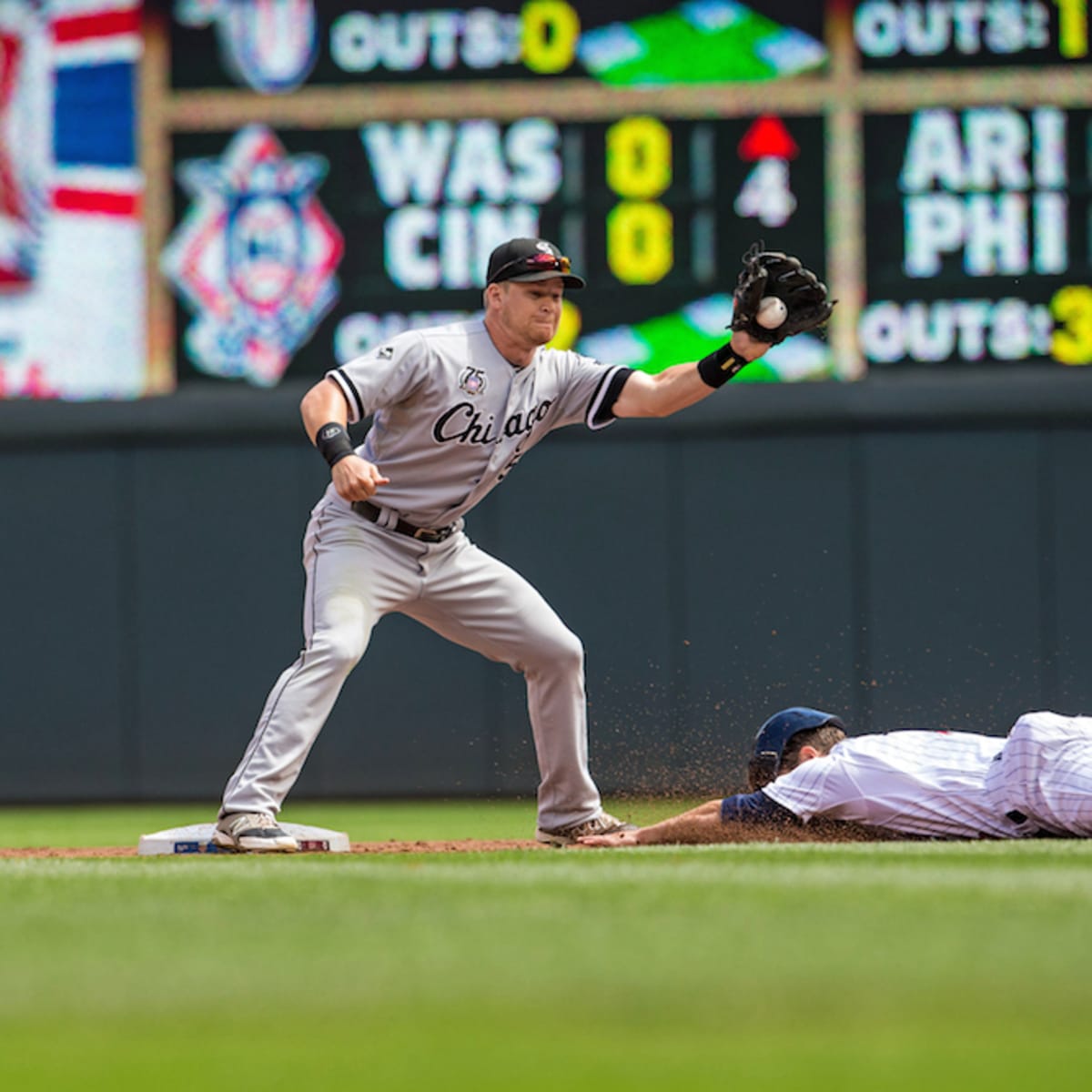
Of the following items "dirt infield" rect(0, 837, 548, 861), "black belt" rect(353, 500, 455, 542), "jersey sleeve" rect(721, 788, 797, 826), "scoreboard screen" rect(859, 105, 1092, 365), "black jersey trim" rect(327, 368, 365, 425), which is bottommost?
"dirt infield" rect(0, 837, 548, 861)

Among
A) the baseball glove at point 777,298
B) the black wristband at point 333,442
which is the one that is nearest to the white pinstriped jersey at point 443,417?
the black wristband at point 333,442

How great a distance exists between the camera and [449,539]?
16.8ft

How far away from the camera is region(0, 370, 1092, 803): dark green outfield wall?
851 cm

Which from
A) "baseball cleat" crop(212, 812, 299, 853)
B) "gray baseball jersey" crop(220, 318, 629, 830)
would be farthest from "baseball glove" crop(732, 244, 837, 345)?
"baseball cleat" crop(212, 812, 299, 853)

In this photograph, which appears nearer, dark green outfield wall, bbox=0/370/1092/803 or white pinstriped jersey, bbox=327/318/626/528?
white pinstriped jersey, bbox=327/318/626/528

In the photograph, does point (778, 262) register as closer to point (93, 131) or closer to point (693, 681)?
point (693, 681)

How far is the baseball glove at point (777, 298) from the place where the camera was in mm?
4945

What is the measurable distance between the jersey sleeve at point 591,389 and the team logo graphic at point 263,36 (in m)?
3.83

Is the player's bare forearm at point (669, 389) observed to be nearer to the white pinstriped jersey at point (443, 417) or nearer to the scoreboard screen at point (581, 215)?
the white pinstriped jersey at point (443, 417)

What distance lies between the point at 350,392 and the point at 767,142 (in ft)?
13.8

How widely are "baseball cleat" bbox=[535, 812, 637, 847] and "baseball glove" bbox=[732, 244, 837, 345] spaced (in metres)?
1.33

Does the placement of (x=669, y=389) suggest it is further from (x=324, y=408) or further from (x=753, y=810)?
Result: (x=753, y=810)

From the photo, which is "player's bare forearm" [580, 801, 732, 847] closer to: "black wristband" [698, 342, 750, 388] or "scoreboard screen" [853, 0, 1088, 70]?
"black wristband" [698, 342, 750, 388]

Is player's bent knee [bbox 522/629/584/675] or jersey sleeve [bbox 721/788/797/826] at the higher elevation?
player's bent knee [bbox 522/629/584/675]
